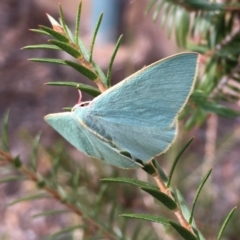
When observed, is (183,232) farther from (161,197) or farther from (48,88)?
(48,88)

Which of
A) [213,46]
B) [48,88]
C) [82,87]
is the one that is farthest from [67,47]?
[48,88]

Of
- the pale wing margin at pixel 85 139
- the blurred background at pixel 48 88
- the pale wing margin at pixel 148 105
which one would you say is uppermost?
the pale wing margin at pixel 148 105

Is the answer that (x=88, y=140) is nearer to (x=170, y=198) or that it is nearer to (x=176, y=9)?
(x=170, y=198)

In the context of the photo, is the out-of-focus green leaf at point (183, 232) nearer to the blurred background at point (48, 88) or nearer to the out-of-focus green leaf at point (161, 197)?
the out-of-focus green leaf at point (161, 197)

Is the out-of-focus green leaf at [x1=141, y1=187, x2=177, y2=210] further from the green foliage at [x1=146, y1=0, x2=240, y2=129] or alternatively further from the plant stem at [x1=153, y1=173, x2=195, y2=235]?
the green foliage at [x1=146, y1=0, x2=240, y2=129]

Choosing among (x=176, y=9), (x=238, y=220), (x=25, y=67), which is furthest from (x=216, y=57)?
(x=25, y=67)

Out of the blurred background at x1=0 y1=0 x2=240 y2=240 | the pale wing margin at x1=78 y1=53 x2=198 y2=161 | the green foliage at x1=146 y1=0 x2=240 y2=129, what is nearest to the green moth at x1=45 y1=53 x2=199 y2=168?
the pale wing margin at x1=78 y1=53 x2=198 y2=161

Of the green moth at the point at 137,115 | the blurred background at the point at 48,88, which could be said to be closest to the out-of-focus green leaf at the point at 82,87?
the green moth at the point at 137,115

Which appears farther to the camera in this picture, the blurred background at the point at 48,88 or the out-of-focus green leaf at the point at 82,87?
the blurred background at the point at 48,88
